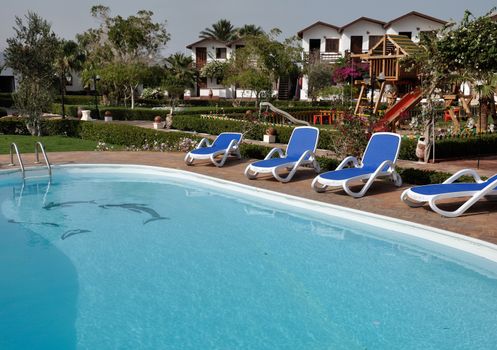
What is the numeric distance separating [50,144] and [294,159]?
10.4m

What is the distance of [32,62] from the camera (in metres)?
20.5

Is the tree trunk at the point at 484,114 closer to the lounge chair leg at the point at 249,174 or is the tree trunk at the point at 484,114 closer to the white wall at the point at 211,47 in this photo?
the lounge chair leg at the point at 249,174

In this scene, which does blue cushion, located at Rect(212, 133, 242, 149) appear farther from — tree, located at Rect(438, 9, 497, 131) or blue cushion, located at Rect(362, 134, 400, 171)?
tree, located at Rect(438, 9, 497, 131)

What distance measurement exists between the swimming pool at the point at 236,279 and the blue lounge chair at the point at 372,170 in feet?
1.84

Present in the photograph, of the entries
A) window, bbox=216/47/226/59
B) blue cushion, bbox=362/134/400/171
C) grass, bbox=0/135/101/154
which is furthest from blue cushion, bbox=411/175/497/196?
window, bbox=216/47/226/59

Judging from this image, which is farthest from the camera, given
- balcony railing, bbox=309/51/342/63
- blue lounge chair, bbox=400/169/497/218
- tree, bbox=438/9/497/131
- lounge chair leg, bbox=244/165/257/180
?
balcony railing, bbox=309/51/342/63

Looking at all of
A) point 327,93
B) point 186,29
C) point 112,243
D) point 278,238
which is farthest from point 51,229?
point 186,29

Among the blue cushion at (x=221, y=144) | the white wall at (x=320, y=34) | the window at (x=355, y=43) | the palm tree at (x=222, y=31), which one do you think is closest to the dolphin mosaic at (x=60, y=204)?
the blue cushion at (x=221, y=144)

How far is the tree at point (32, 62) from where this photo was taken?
20.3m

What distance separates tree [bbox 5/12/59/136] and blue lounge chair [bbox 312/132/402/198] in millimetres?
14062

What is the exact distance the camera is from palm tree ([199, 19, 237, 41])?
250 ft

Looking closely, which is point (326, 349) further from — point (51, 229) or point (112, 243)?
point (51, 229)

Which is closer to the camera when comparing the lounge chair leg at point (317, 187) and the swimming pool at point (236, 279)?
the swimming pool at point (236, 279)

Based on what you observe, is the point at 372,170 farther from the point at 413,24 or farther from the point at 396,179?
the point at 413,24
